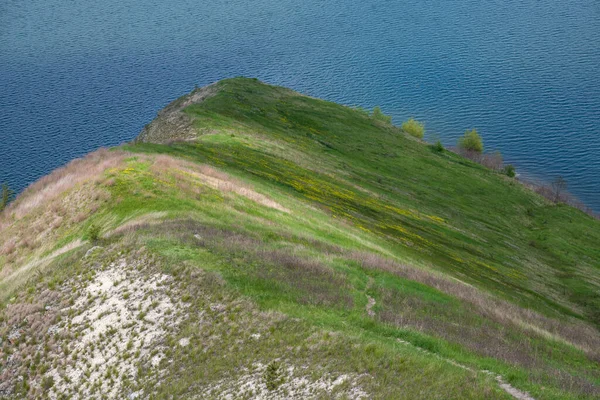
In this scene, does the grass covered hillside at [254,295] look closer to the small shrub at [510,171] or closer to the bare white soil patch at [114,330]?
the bare white soil patch at [114,330]

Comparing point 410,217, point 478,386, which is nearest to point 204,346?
point 478,386

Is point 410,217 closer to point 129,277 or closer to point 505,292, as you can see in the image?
point 505,292

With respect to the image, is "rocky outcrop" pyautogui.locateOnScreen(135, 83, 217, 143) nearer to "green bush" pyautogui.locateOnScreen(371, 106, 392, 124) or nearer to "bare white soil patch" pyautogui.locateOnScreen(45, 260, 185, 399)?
"green bush" pyautogui.locateOnScreen(371, 106, 392, 124)

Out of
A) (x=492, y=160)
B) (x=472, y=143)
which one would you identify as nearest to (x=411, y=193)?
(x=472, y=143)

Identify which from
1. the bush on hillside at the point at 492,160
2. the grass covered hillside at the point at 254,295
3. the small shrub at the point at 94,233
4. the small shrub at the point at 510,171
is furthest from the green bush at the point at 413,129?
the small shrub at the point at 94,233

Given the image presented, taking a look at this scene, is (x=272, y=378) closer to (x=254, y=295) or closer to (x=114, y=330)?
(x=254, y=295)
